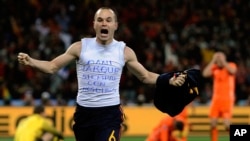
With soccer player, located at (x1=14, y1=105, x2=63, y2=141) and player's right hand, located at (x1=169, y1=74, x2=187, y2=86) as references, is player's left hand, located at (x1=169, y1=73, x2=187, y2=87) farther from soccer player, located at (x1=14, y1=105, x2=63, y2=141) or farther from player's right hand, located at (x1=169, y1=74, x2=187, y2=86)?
soccer player, located at (x1=14, y1=105, x2=63, y2=141)

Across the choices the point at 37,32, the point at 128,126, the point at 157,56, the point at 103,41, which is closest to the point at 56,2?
the point at 37,32

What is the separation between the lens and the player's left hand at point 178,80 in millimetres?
8062

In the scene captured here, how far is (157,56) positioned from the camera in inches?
869

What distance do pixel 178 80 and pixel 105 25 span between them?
38.9 inches

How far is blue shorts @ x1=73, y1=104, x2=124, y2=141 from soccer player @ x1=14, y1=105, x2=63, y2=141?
3753 millimetres

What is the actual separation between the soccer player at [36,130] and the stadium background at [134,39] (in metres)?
5.91

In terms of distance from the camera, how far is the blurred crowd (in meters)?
20.4

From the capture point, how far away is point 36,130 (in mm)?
12047

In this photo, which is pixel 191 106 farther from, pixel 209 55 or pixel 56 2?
pixel 56 2

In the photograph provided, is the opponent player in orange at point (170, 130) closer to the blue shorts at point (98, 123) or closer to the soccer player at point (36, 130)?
the soccer player at point (36, 130)

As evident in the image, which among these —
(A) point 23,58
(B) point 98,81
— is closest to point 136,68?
(B) point 98,81

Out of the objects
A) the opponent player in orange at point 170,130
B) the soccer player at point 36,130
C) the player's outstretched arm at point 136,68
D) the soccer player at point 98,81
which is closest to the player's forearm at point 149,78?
the player's outstretched arm at point 136,68

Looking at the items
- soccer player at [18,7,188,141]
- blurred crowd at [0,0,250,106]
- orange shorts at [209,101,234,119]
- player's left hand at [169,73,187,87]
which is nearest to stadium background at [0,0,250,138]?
blurred crowd at [0,0,250,106]

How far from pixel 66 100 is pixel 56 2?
180 inches
